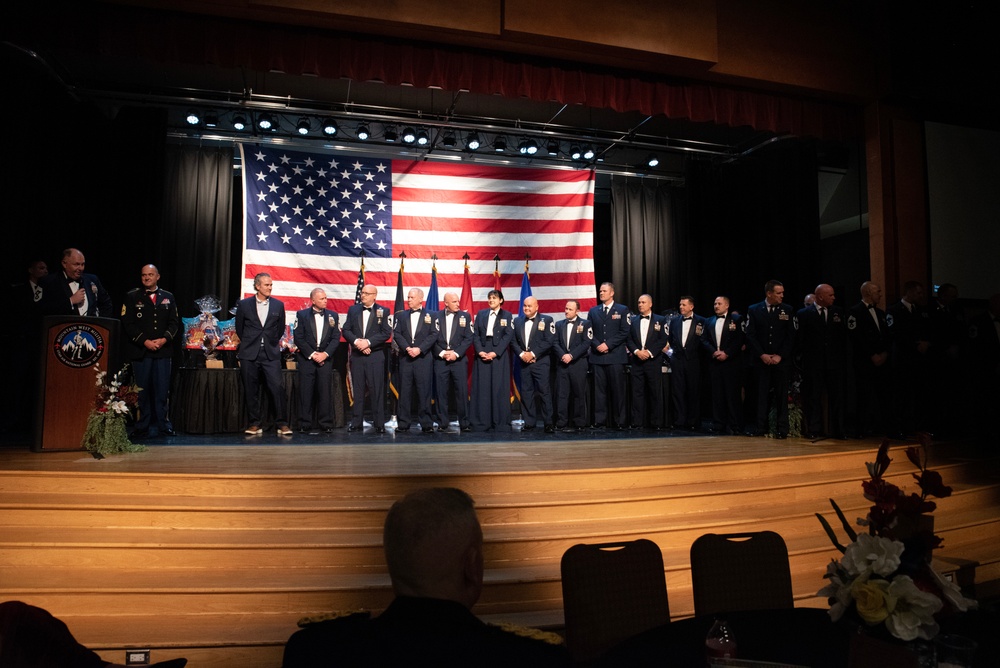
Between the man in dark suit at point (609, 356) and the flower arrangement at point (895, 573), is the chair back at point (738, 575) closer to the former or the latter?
the flower arrangement at point (895, 573)

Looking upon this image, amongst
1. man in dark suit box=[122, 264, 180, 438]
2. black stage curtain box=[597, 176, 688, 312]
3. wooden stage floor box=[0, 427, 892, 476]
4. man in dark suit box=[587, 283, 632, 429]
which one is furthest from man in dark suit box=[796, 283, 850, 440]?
man in dark suit box=[122, 264, 180, 438]

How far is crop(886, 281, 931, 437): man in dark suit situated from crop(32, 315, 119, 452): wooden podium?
7.71 metres

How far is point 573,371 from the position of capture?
25.7 feet

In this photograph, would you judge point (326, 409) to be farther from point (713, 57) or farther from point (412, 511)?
point (412, 511)

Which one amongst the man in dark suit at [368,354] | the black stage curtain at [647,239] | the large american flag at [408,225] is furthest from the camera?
the black stage curtain at [647,239]

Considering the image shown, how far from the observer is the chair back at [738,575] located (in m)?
2.32

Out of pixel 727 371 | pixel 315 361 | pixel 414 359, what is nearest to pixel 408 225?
pixel 414 359

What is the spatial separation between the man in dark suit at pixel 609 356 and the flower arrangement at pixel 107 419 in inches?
203

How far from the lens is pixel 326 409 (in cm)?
725

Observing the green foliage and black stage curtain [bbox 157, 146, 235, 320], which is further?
black stage curtain [bbox 157, 146, 235, 320]

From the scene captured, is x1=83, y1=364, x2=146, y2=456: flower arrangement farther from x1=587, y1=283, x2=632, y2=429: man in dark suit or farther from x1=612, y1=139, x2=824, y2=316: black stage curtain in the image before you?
x1=612, y1=139, x2=824, y2=316: black stage curtain

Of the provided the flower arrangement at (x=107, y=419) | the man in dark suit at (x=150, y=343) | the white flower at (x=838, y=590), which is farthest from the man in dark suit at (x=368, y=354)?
the white flower at (x=838, y=590)

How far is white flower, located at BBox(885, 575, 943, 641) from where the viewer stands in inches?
49.8

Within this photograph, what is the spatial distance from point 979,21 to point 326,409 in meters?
8.53
